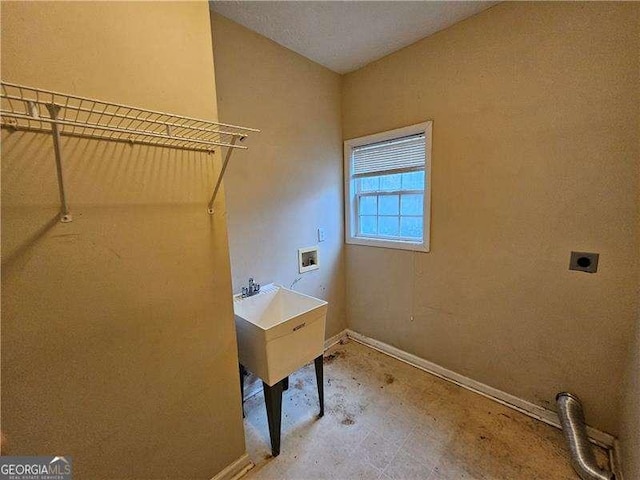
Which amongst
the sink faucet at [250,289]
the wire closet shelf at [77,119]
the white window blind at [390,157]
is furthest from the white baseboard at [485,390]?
the wire closet shelf at [77,119]

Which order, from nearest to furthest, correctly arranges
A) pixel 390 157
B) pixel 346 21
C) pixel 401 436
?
pixel 401 436 < pixel 346 21 < pixel 390 157

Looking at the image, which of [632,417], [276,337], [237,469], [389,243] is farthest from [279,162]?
[632,417]

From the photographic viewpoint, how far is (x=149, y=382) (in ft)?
3.42

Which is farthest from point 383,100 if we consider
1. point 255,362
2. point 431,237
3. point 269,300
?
point 255,362

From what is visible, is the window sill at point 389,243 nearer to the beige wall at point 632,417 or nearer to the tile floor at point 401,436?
the tile floor at point 401,436

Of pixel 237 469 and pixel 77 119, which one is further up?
pixel 77 119

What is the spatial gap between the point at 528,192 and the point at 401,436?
1684mm

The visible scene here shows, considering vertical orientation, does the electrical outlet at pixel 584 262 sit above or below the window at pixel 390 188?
below

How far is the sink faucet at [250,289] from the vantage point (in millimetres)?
1860

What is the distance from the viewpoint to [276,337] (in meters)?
1.39

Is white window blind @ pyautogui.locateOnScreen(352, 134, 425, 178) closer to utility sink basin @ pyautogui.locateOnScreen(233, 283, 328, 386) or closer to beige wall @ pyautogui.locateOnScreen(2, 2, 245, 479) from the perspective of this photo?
utility sink basin @ pyautogui.locateOnScreen(233, 283, 328, 386)

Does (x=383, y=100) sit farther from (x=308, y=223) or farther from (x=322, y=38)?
(x=308, y=223)

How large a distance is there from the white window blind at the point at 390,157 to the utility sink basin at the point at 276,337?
132 centimetres

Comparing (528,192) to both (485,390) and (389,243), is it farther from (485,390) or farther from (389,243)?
(485,390)
